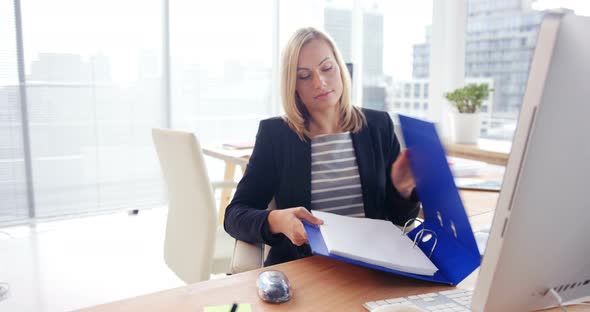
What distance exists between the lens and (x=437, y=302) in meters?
0.86

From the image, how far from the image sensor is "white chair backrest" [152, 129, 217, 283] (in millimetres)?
1734

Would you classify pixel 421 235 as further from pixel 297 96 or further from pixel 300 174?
pixel 297 96

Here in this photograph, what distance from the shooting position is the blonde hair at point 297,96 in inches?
56.2

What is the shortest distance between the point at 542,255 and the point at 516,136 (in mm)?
171

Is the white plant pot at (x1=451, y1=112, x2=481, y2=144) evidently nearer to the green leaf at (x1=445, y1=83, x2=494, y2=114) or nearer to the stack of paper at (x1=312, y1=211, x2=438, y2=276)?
the green leaf at (x1=445, y1=83, x2=494, y2=114)

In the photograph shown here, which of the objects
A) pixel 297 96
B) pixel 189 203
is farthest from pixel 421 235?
pixel 189 203

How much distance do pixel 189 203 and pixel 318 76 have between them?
2.42 feet

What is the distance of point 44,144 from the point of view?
3.42 meters

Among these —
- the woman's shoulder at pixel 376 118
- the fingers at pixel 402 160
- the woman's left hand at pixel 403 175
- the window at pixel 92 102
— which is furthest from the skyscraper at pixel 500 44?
the window at pixel 92 102

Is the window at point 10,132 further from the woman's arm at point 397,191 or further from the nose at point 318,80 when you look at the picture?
the woman's arm at point 397,191

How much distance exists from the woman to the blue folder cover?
1.11ft

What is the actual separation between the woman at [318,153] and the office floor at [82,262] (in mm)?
1375

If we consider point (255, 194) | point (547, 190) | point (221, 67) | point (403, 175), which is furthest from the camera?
point (221, 67)

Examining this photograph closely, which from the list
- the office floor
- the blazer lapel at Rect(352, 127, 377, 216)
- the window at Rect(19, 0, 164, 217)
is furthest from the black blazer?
the window at Rect(19, 0, 164, 217)
